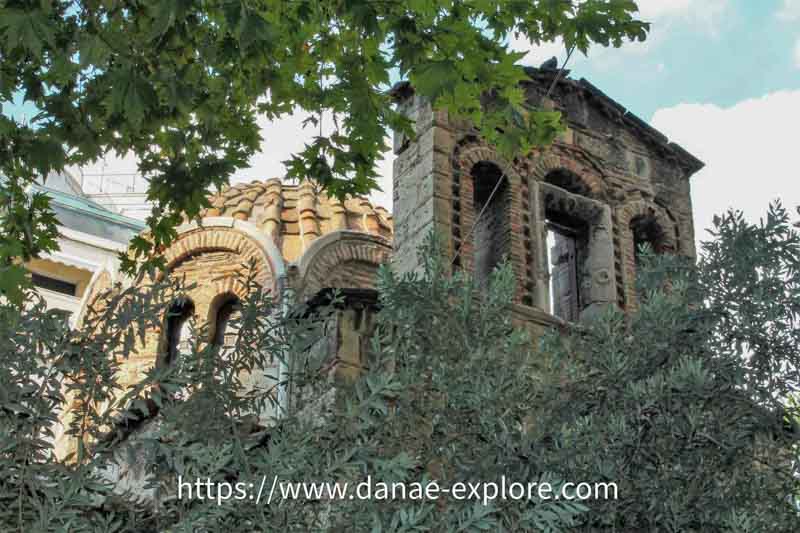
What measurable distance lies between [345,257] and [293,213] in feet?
4.25

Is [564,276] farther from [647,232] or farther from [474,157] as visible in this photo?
[474,157]

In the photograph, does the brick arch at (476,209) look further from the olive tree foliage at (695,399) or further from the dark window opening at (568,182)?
the olive tree foliage at (695,399)

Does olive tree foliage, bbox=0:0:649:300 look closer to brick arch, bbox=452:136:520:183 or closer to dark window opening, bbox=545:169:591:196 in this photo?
brick arch, bbox=452:136:520:183

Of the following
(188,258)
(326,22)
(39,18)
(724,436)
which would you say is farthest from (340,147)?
(188,258)

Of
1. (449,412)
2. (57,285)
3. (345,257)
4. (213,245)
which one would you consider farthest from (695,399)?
(57,285)

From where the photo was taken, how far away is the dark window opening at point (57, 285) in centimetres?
2583

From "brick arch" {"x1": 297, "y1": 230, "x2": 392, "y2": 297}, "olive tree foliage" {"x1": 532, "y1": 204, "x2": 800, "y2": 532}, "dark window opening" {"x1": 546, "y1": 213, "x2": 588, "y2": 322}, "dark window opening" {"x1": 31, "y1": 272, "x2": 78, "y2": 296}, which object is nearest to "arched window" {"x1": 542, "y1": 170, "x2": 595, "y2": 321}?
"dark window opening" {"x1": 546, "y1": 213, "x2": 588, "y2": 322}

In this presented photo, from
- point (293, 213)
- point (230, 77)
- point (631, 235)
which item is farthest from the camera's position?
point (293, 213)

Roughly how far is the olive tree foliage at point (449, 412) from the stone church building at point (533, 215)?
4367 mm

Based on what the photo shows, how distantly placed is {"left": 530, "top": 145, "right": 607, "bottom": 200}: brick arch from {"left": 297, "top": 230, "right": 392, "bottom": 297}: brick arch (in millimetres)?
3994

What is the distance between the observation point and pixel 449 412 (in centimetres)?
525

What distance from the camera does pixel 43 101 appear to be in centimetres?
711

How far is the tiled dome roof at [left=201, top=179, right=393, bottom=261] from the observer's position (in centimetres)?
1703

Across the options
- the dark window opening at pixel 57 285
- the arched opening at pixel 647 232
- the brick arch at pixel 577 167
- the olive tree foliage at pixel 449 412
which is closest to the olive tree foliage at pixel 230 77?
the olive tree foliage at pixel 449 412
